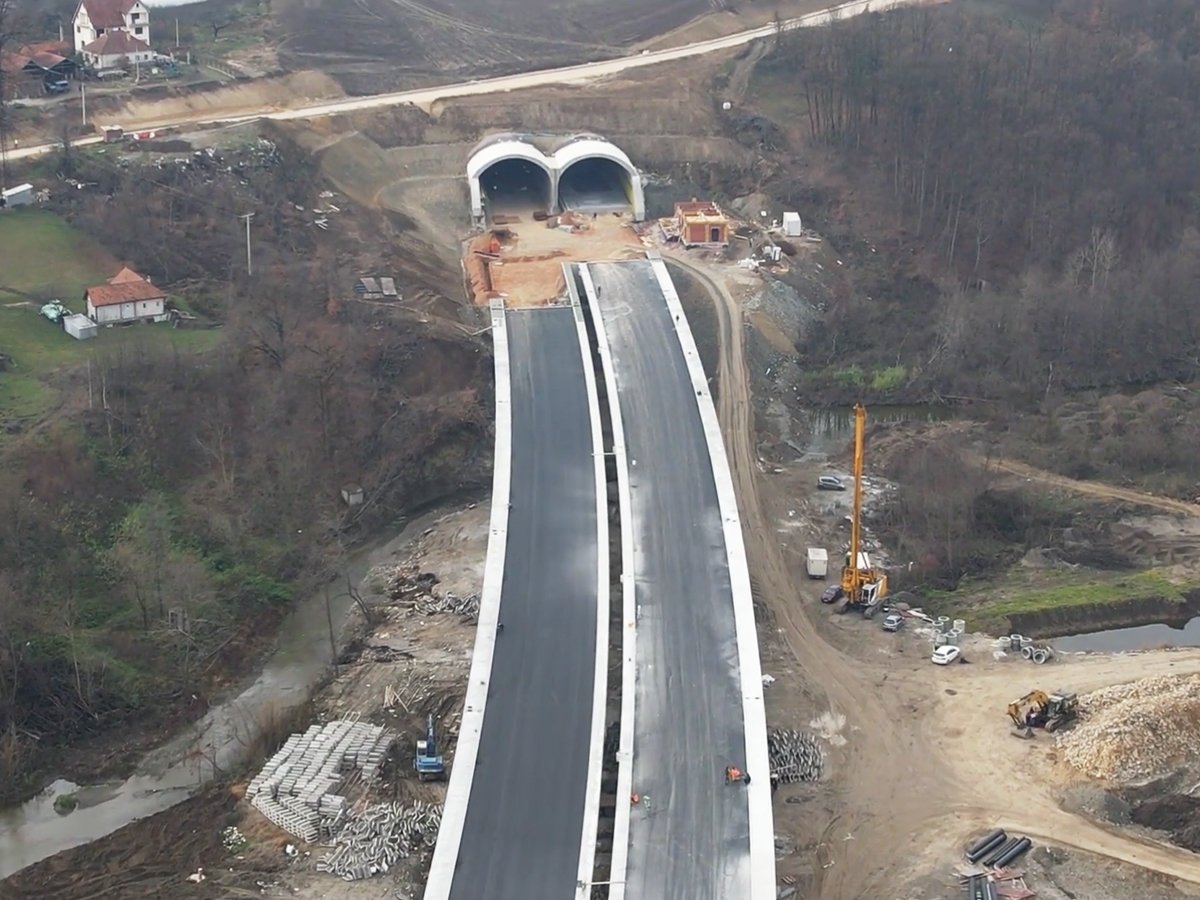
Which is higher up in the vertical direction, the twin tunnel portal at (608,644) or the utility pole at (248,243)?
the utility pole at (248,243)

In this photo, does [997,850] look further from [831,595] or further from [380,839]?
[380,839]

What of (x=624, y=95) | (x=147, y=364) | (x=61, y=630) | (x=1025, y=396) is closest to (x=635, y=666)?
(x=61, y=630)

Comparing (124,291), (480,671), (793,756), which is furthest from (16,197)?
(793,756)

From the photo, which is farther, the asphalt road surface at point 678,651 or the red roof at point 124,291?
the red roof at point 124,291

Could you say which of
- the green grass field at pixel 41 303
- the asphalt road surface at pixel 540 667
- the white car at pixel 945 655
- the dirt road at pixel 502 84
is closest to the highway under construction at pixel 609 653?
the asphalt road surface at pixel 540 667

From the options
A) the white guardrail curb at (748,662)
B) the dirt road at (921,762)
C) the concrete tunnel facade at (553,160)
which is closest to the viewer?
the white guardrail curb at (748,662)

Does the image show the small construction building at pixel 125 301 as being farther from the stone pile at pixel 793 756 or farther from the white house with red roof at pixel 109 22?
the stone pile at pixel 793 756
